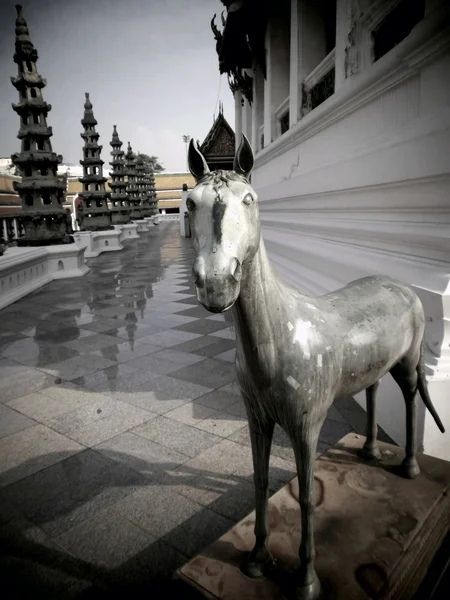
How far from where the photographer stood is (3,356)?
5.17 meters

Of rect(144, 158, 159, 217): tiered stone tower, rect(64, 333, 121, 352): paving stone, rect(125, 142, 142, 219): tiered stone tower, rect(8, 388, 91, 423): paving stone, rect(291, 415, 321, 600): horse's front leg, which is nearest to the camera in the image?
rect(291, 415, 321, 600): horse's front leg

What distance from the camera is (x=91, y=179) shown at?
19.8 m

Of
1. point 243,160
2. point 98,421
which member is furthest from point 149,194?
point 243,160

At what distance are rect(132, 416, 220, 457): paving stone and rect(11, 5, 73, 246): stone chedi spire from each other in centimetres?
1030

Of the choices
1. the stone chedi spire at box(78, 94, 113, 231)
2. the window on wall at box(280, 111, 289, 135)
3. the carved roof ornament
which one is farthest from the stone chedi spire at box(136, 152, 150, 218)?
the window on wall at box(280, 111, 289, 135)

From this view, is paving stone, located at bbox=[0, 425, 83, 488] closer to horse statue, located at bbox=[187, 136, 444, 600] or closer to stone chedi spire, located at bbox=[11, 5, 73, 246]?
horse statue, located at bbox=[187, 136, 444, 600]

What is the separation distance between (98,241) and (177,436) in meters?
16.8

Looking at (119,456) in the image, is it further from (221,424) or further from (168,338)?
(168,338)

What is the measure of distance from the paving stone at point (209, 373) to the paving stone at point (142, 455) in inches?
42.7

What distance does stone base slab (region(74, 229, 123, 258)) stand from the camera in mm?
16828

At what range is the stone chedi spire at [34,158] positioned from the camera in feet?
39.2

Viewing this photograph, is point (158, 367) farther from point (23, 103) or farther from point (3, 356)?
Answer: point (23, 103)

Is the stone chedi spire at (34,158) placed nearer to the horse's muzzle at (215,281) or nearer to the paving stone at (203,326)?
the paving stone at (203,326)

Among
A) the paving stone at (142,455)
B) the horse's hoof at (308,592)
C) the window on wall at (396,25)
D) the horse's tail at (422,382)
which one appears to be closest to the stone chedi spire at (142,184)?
the window on wall at (396,25)
